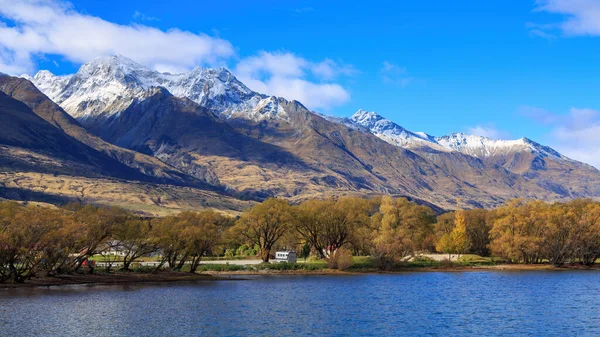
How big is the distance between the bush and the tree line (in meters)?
0.36

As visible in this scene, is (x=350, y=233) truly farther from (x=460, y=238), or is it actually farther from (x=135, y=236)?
(x=135, y=236)

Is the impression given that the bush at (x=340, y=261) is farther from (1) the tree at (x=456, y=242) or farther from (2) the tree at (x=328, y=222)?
(1) the tree at (x=456, y=242)

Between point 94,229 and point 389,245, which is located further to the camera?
point 389,245

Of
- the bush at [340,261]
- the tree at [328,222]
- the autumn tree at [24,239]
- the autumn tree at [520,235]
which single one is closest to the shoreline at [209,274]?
the bush at [340,261]

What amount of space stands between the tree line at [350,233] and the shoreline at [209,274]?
101 inches

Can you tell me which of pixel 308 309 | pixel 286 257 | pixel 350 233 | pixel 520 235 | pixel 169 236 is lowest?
pixel 308 309

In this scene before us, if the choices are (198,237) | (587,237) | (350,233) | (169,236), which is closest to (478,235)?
(587,237)

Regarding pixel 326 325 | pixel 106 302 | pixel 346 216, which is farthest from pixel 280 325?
pixel 346 216

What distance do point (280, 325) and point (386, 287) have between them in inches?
1595

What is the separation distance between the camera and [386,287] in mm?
102688

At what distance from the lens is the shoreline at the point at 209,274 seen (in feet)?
320

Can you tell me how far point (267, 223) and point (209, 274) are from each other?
928 inches

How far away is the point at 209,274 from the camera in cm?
12019

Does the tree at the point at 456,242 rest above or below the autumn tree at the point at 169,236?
above
